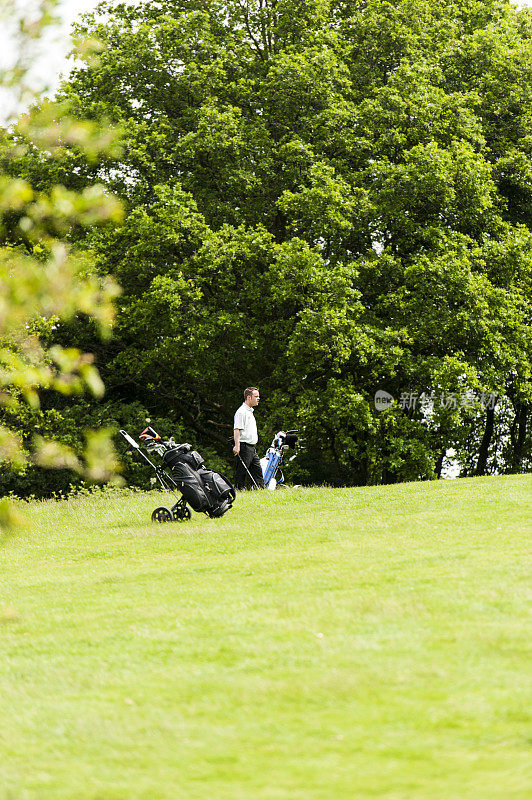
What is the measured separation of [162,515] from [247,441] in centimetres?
223

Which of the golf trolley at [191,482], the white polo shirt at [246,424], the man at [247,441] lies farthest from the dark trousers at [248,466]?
the golf trolley at [191,482]

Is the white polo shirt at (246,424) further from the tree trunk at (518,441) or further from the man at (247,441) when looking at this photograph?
the tree trunk at (518,441)

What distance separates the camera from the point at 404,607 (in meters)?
7.76

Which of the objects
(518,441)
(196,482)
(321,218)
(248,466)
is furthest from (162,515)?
(518,441)

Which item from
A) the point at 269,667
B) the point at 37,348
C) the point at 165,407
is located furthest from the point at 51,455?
the point at 165,407

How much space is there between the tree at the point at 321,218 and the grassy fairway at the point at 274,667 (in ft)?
30.7

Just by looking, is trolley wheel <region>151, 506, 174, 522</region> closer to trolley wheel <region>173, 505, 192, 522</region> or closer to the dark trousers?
trolley wheel <region>173, 505, 192, 522</region>

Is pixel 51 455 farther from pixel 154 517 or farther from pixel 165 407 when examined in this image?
pixel 165 407

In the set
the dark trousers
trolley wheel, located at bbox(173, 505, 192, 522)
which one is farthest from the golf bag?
trolley wheel, located at bbox(173, 505, 192, 522)

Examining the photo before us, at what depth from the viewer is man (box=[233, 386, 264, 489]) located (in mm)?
15250

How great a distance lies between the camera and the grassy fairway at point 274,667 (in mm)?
4684

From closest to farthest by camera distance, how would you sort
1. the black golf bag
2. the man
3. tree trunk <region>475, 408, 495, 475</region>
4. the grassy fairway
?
the grassy fairway < the black golf bag < the man < tree trunk <region>475, 408, 495, 475</region>

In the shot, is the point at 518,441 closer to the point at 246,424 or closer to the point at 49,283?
the point at 246,424

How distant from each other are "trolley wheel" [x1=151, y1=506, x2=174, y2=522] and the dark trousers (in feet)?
7.03
